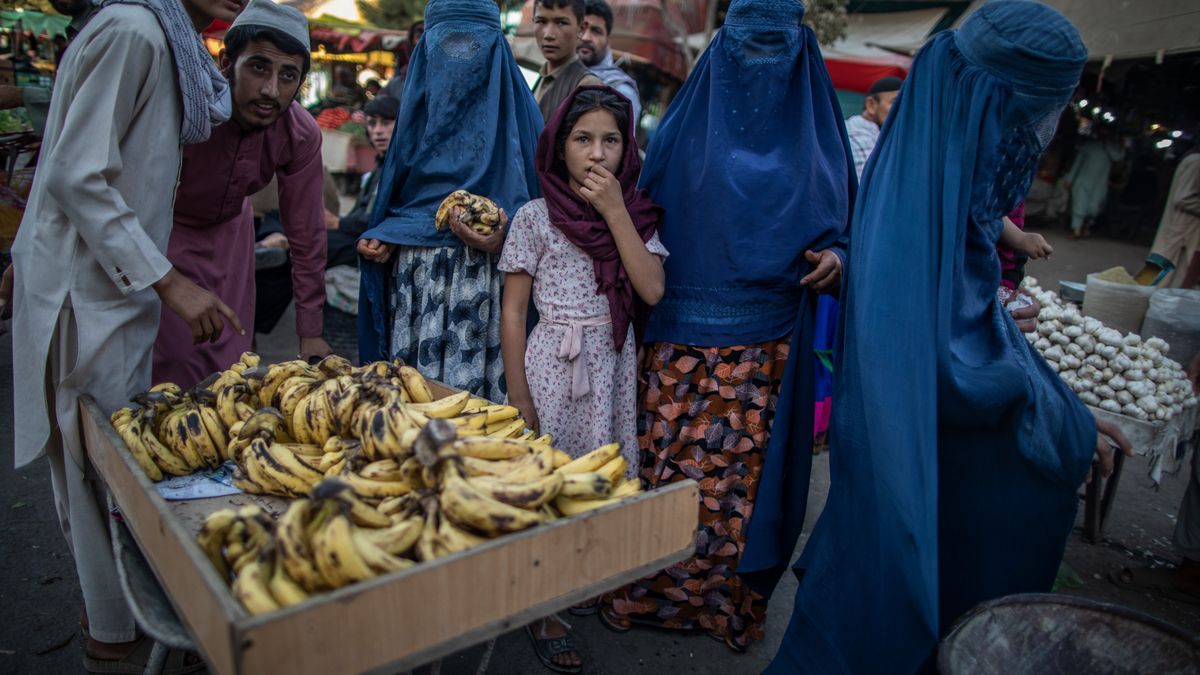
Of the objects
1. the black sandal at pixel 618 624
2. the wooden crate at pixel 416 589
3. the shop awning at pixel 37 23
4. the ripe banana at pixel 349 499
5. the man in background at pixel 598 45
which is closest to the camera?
the wooden crate at pixel 416 589

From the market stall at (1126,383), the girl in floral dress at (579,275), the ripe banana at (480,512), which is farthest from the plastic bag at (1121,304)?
the ripe banana at (480,512)

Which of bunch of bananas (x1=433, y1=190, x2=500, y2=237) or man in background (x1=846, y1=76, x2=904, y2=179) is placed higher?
man in background (x1=846, y1=76, x2=904, y2=179)

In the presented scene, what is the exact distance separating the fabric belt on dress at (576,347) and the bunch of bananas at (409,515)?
33.1 inches

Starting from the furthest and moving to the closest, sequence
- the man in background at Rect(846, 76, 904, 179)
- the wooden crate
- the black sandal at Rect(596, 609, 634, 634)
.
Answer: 1. the man in background at Rect(846, 76, 904, 179)
2. the black sandal at Rect(596, 609, 634, 634)
3. the wooden crate

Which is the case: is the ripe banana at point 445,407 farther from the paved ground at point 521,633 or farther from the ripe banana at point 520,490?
the paved ground at point 521,633

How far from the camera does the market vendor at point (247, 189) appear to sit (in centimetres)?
229

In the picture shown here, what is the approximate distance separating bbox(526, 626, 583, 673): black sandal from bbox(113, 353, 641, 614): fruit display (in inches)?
43.3

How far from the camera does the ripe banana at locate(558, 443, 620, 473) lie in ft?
4.99

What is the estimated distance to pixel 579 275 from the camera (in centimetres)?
238

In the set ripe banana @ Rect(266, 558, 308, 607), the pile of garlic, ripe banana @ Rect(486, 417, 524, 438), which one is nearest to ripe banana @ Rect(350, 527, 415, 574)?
ripe banana @ Rect(266, 558, 308, 607)

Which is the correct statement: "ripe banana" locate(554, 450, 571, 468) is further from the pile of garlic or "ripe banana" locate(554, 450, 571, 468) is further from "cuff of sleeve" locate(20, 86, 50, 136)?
"cuff of sleeve" locate(20, 86, 50, 136)

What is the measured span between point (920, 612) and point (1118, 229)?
14412 mm

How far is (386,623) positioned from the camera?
1073 millimetres

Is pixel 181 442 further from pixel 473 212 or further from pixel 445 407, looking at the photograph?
pixel 473 212
